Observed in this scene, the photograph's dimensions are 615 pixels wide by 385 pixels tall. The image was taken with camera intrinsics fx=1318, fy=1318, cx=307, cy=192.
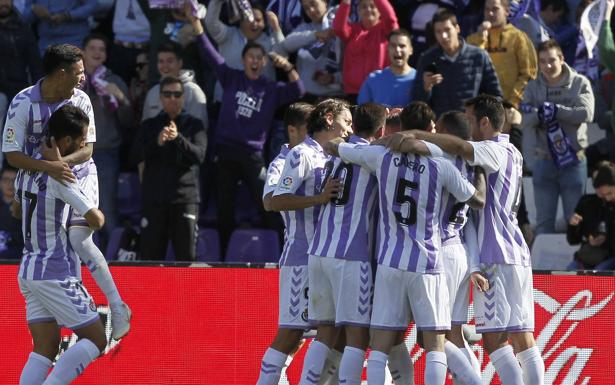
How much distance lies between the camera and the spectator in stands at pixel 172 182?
13.2 m

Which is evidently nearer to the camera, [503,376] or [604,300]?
[503,376]

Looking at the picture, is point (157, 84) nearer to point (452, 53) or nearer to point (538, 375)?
point (452, 53)

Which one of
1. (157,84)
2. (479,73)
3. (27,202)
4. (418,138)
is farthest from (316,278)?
(157,84)

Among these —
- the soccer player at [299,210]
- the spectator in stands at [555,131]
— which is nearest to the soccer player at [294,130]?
the soccer player at [299,210]

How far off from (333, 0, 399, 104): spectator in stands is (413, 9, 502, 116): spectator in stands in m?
0.89

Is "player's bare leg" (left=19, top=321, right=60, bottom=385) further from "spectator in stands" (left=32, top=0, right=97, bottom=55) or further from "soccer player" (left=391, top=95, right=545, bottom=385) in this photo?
"spectator in stands" (left=32, top=0, right=97, bottom=55)

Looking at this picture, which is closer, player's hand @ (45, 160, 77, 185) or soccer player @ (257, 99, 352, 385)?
player's hand @ (45, 160, 77, 185)

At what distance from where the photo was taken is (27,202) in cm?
916

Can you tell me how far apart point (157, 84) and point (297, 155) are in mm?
4864

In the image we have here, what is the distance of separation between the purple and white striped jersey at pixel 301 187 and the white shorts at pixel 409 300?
2.98ft

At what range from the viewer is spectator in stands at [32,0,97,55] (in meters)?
14.7

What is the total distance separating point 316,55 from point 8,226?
363 centimetres

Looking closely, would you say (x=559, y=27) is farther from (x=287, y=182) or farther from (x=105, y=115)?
(x=287, y=182)

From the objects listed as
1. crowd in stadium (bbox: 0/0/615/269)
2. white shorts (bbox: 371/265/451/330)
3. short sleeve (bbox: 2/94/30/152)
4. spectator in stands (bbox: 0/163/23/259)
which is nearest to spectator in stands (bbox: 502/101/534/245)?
crowd in stadium (bbox: 0/0/615/269)
